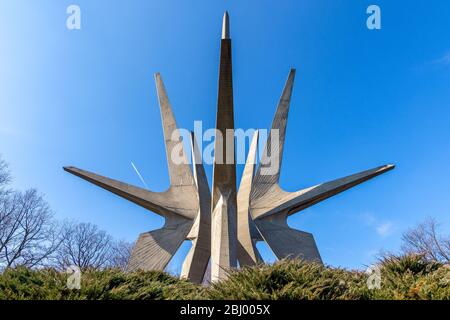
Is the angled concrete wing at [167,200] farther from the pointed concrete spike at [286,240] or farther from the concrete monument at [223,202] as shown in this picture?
the pointed concrete spike at [286,240]

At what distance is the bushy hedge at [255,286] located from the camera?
15.0 ft

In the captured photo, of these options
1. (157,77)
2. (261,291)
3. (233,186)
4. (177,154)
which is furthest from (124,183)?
(261,291)

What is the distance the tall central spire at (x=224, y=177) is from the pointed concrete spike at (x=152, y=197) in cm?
270

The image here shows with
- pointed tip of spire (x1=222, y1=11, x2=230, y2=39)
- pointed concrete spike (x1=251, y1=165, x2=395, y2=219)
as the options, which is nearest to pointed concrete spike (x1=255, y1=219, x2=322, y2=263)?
pointed concrete spike (x1=251, y1=165, x2=395, y2=219)

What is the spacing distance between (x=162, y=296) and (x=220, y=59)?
6355 millimetres

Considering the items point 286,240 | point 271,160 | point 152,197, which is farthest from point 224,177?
point 271,160

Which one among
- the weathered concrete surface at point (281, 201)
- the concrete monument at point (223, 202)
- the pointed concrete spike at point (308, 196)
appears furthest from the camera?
the pointed concrete spike at point (308, 196)

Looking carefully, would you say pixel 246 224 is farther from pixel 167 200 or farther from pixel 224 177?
pixel 167 200

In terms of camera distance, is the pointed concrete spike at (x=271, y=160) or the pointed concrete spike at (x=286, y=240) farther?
the pointed concrete spike at (x=271, y=160)

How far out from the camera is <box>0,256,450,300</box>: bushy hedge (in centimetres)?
457

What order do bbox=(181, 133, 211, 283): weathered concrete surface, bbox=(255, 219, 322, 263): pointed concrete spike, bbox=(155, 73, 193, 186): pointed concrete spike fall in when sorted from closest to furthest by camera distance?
1. bbox=(181, 133, 211, 283): weathered concrete surface
2. bbox=(255, 219, 322, 263): pointed concrete spike
3. bbox=(155, 73, 193, 186): pointed concrete spike

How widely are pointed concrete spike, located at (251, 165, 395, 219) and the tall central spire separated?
11.0ft

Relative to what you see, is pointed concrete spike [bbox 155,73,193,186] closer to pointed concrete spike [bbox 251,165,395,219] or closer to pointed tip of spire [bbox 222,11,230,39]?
pointed concrete spike [bbox 251,165,395,219]

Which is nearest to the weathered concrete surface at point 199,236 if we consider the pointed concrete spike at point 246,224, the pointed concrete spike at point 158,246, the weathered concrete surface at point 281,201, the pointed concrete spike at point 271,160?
the pointed concrete spike at point 158,246
